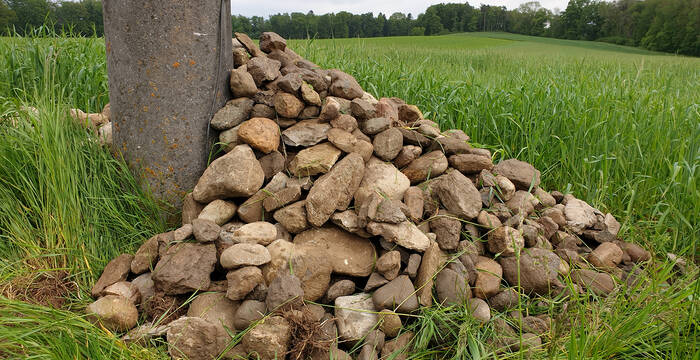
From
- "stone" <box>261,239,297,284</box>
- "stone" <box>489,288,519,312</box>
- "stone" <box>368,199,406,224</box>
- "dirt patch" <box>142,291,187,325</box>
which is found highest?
"stone" <box>368,199,406,224</box>

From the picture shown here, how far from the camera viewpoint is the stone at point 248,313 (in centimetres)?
184

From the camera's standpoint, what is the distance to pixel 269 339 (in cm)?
170

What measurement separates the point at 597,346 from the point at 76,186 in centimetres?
247

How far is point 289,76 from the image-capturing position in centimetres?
254

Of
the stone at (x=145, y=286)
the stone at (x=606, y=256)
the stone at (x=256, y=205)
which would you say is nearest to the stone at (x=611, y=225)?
the stone at (x=606, y=256)

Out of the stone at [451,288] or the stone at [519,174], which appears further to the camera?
the stone at [519,174]

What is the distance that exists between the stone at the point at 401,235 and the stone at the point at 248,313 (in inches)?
23.2

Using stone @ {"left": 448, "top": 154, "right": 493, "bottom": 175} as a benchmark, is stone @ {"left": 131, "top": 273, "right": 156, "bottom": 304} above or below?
below

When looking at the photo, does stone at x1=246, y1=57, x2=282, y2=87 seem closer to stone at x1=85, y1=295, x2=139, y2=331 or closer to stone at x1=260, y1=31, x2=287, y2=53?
stone at x1=260, y1=31, x2=287, y2=53

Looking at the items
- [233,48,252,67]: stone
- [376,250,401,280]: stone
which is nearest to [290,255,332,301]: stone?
[376,250,401,280]: stone

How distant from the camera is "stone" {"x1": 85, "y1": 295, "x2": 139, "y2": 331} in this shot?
1.83m

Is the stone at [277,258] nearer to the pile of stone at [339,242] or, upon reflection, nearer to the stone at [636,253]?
the pile of stone at [339,242]

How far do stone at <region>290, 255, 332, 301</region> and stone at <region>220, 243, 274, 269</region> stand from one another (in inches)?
5.4

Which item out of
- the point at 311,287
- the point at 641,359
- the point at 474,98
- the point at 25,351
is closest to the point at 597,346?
the point at 641,359
